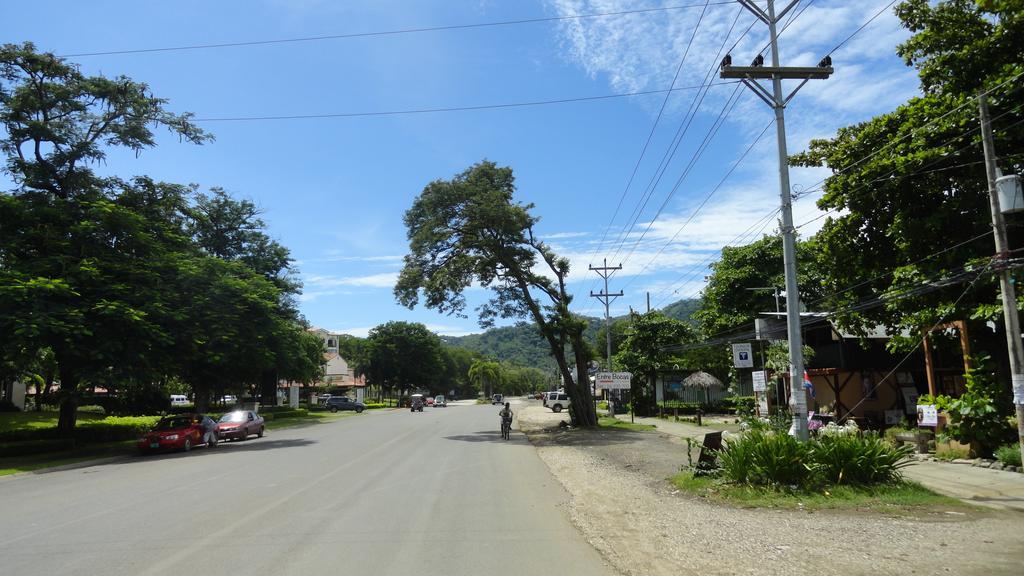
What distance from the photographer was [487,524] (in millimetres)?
8961

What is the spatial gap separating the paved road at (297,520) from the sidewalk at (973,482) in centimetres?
693

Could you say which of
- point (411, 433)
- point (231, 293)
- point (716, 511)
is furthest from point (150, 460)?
point (716, 511)

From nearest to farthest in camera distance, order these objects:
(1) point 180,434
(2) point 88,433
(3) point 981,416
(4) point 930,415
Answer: (3) point 981,416
(4) point 930,415
(1) point 180,434
(2) point 88,433

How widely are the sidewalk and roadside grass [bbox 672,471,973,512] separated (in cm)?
60

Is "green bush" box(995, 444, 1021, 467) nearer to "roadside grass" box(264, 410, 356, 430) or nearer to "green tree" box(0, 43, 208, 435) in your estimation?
"green tree" box(0, 43, 208, 435)

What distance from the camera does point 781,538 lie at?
25.7ft

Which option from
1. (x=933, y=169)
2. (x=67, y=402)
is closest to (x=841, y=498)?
(x=933, y=169)

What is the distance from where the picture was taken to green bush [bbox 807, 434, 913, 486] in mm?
10773

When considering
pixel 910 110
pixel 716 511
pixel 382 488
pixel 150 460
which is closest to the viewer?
pixel 716 511

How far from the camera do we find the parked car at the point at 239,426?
28.9 m

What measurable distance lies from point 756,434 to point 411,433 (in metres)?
20.9

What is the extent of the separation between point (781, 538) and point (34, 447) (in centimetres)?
2571

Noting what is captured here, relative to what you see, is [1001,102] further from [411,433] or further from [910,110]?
[411,433]

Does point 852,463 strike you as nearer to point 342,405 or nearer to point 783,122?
point 783,122
